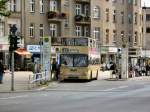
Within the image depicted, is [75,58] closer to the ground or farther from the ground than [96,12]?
closer to the ground

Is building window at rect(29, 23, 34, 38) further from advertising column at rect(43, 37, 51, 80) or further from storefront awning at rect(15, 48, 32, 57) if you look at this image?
advertising column at rect(43, 37, 51, 80)

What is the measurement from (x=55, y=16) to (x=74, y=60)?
3463 cm

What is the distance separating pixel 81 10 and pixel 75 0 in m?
2.62

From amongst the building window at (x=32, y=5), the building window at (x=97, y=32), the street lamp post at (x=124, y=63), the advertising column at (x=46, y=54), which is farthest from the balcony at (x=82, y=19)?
the advertising column at (x=46, y=54)

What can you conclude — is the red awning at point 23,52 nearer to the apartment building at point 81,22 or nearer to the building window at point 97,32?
the apartment building at point 81,22

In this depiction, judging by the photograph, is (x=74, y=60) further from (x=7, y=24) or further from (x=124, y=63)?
(x=7, y=24)

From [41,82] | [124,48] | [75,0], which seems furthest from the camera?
[75,0]

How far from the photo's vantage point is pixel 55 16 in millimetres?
80500

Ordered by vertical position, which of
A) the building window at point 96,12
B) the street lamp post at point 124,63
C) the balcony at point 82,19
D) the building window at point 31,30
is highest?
the building window at point 96,12

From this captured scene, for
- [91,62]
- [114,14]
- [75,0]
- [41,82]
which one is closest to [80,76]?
[91,62]

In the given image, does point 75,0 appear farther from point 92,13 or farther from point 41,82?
point 41,82

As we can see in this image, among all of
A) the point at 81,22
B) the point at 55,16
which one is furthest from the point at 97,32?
the point at 55,16

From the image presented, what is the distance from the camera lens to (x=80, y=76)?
151 feet

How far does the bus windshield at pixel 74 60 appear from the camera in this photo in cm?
4594
